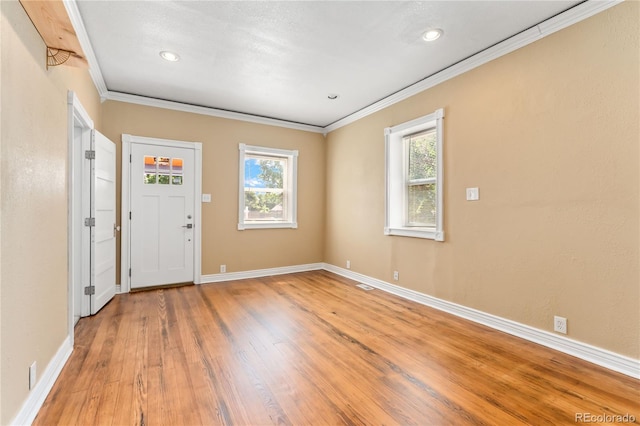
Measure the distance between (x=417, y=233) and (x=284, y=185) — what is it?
2.68 metres

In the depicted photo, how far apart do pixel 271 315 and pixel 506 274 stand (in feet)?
7.96

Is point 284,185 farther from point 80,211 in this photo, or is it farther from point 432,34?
point 432,34

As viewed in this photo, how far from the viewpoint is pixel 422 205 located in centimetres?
410

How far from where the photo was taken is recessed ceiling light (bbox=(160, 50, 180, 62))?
3.13m

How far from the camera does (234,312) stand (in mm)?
3477

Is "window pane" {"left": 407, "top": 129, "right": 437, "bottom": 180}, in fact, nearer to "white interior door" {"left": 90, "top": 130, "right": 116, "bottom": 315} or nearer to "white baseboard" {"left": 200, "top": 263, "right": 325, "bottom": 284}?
"white baseboard" {"left": 200, "top": 263, "right": 325, "bottom": 284}

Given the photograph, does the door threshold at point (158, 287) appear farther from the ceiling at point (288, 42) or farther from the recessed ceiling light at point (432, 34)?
the recessed ceiling light at point (432, 34)

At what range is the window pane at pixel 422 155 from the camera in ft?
12.9

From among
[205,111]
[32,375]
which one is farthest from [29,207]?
[205,111]

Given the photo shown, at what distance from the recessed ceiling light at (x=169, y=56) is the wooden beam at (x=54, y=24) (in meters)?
1.08

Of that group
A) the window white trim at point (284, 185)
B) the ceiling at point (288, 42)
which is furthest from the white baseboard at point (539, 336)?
the ceiling at point (288, 42)

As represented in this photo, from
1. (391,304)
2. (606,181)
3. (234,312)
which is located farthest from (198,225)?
(606,181)

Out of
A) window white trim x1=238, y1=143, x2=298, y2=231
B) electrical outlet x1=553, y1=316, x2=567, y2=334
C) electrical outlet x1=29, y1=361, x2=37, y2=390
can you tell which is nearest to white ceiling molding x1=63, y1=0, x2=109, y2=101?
window white trim x1=238, y1=143, x2=298, y2=231

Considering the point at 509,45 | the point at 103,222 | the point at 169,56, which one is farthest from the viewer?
the point at 103,222
